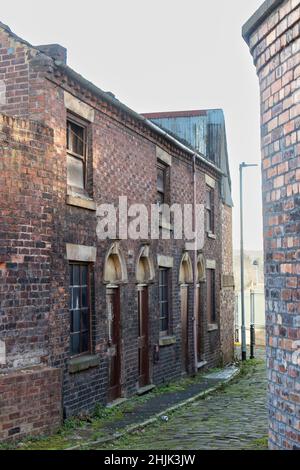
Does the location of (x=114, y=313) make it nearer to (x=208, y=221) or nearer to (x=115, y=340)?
(x=115, y=340)

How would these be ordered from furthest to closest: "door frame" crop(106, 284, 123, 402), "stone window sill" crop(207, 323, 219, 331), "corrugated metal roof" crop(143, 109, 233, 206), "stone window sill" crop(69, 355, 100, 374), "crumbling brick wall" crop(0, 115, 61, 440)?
1. "corrugated metal roof" crop(143, 109, 233, 206)
2. "stone window sill" crop(207, 323, 219, 331)
3. "door frame" crop(106, 284, 123, 402)
4. "stone window sill" crop(69, 355, 100, 374)
5. "crumbling brick wall" crop(0, 115, 61, 440)

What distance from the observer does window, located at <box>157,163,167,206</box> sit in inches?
684

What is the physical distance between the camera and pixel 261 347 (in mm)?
32219

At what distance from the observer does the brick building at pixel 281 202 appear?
17.5 feet

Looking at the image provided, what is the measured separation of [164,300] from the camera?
1775 cm

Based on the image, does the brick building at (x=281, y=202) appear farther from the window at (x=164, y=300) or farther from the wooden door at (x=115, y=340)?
the window at (x=164, y=300)

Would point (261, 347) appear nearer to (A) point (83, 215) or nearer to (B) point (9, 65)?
(A) point (83, 215)

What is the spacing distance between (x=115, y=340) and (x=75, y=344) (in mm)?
1927

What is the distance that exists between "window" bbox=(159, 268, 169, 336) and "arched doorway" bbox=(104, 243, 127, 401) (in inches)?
128

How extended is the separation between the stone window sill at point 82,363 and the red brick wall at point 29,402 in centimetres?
84

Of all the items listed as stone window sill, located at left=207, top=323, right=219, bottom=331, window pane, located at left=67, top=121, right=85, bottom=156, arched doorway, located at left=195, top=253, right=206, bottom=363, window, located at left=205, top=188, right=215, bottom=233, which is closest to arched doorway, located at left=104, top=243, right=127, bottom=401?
window pane, located at left=67, top=121, right=85, bottom=156

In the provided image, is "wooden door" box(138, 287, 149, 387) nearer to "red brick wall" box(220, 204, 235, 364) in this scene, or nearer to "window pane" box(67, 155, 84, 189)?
"window pane" box(67, 155, 84, 189)
